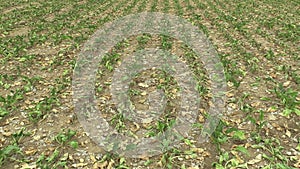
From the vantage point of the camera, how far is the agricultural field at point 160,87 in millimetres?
5215

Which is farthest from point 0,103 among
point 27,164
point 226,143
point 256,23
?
point 256,23

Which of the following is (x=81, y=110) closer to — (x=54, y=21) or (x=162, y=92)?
(x=162, y=92)

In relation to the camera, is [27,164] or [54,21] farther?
[54,21]

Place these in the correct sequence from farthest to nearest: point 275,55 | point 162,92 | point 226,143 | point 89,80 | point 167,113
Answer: point 275,55 < point 89,80 < point 162,92 < point 167,113 < point 226,143

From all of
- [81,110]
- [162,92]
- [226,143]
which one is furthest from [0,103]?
[226,143]

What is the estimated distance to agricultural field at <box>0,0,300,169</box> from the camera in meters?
5.21

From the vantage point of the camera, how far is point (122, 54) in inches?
404

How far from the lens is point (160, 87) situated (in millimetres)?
7699

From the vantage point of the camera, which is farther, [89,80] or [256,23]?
[256,23]

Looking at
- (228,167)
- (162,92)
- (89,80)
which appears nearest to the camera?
(228,167)

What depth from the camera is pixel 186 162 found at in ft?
16.8

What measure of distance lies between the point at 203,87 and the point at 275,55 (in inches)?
A: 156

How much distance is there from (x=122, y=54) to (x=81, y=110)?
398 cm

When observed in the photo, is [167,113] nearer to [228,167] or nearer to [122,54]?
[228,167]
